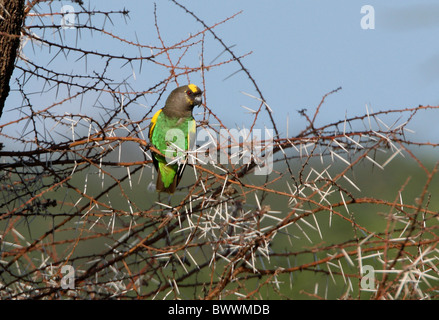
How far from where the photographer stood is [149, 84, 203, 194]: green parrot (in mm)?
4520

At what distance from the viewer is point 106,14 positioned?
3730 mm

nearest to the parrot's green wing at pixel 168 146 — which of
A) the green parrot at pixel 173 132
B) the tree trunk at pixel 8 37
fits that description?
the green parrot at pixel 173 132

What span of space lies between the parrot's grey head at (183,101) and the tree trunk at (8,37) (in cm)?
173

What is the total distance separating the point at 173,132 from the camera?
184 inches

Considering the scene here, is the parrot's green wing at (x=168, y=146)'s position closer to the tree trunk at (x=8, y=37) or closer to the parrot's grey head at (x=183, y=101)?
the parrot's grey head at (x=183, y=101)

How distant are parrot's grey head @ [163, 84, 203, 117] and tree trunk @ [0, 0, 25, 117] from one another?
1.73 metres

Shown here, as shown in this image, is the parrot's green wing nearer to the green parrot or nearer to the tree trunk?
the green parrot

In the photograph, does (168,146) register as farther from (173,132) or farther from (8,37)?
(8,37)

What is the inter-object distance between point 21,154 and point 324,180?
192 centimetres

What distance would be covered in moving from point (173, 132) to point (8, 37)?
1.70 meters
